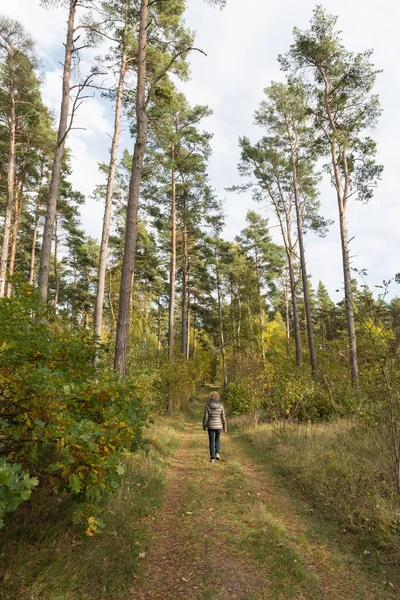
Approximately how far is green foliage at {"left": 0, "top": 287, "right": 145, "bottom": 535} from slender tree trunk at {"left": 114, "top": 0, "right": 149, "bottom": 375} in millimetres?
3305

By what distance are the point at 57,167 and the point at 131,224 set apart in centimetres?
419

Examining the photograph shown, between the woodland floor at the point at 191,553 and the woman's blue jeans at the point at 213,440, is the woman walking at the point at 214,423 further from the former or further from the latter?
the woodland floor at the point at 191,553

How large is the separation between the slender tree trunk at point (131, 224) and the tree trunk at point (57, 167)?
2.79m

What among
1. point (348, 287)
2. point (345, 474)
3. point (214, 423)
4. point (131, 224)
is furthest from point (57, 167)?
point (348, 287)

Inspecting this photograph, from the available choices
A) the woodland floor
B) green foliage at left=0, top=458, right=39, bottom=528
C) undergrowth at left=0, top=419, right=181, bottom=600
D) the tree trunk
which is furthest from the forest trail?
the tree trunk

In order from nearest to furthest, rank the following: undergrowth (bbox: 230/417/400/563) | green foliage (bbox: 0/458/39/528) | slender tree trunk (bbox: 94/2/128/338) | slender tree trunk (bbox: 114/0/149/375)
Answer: green foliage (bbox: 0/458/39/528) < undergrowth (bbox: 230/417/400/563) < slender tree trunk (bbox: 114/0/149/375) < slender tree trunk (bbox: 94/2/128/338)

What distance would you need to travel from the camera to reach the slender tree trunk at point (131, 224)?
6.88 m

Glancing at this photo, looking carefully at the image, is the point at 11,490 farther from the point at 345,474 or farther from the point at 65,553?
the point at 345,474

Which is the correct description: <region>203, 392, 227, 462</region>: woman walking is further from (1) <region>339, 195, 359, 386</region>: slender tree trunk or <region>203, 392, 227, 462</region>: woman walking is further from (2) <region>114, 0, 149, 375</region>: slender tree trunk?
(1) <region>339, 195, 359, 386</region>: slender tree trunk

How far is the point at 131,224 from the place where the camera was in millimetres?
7418

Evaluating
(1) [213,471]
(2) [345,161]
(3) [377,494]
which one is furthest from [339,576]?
(2) [345,161]

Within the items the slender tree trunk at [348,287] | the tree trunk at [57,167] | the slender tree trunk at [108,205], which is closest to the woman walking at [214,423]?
the slender tree trunk at [108,205]

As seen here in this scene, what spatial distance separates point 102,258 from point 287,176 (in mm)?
12907

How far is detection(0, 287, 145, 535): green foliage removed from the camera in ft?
7.86
